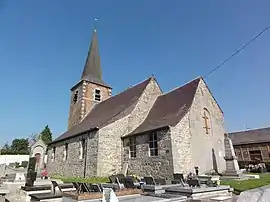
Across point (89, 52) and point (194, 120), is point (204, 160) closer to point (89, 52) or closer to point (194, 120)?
point (194, 120)

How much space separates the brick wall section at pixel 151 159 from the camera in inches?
541

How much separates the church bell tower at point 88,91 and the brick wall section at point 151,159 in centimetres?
1162

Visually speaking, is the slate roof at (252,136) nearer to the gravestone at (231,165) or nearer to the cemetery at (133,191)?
the gravestone at (231,165)

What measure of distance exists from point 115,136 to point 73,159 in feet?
18.6

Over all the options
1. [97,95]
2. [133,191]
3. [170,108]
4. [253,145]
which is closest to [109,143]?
[170,108]

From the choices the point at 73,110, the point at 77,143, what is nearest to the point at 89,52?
the point at 73,110

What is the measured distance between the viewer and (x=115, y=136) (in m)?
17.5

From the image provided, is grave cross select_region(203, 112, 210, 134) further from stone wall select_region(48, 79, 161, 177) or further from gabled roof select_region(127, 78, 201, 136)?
stone wall select_region(48, 79, 161, 177)

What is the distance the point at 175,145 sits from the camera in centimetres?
1376

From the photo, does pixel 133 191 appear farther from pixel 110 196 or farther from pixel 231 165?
pixel 231 165

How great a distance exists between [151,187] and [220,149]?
11.0 m

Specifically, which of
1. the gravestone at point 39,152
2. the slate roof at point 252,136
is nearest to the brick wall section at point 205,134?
the slate roof at point 252,136

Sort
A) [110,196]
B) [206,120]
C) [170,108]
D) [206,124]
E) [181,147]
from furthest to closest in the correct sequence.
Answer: [170,108] → [206,120] → [206,124] → [181,147] → [110,196]

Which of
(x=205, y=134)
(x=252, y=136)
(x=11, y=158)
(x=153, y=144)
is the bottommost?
(x=153, y=144)
